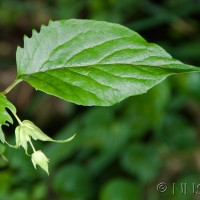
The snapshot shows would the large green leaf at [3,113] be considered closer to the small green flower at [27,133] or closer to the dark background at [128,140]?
the small green flower at [27,133]

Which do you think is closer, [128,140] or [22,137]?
[22,137]

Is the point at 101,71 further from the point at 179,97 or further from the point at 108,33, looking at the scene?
the point at 179,97

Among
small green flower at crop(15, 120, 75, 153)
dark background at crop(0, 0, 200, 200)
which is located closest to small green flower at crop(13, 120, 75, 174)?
small green flower at crop(15, 120, 75, 153)

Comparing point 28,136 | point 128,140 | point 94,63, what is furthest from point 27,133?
point 128,140

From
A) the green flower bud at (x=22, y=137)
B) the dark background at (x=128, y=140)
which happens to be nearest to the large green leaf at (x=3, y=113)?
the green flower bud at (x=22, y=137)

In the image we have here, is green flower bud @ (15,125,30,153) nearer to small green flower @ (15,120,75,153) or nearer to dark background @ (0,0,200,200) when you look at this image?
small green flower @ (15,120,75,153)

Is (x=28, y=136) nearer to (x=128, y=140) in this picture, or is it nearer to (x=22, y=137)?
(x=22, y=137)

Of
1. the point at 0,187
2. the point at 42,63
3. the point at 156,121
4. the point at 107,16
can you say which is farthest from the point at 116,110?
the point at 42,63
